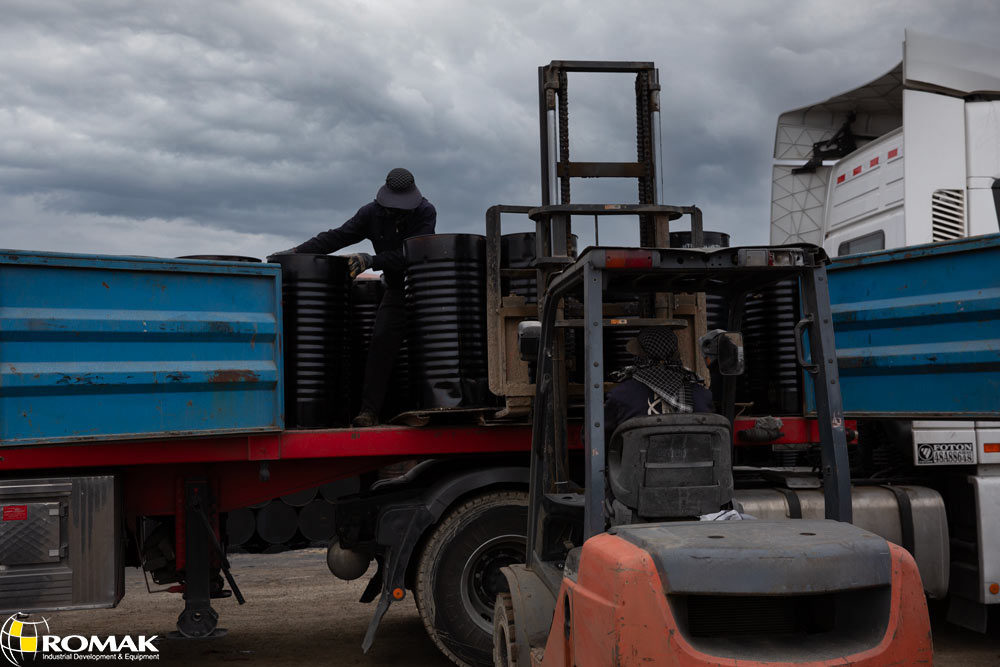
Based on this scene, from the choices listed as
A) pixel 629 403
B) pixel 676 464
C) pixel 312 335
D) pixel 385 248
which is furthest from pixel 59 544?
pixel 676 464

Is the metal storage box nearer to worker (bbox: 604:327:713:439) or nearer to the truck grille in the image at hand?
worker (bbox: 604:327:713:439)

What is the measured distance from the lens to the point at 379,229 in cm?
664

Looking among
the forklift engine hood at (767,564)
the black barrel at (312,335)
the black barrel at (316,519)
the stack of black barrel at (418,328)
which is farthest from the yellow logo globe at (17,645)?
the forklift engine hood at (767,564)

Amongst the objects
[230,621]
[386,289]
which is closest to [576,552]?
[386,289]

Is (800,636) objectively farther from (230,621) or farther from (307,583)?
(307,583)

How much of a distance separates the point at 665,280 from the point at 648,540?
149 cm

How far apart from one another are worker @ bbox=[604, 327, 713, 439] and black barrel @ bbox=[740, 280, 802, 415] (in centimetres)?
259

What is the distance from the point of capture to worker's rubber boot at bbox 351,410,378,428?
6090 mm

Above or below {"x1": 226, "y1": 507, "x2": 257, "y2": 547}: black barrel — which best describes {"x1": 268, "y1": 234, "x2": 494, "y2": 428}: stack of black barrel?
above

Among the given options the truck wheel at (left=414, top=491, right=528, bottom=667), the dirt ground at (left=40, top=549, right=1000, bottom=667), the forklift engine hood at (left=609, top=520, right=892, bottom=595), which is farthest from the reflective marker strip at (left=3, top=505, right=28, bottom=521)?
the forklift engine hood at (left=609, top=520, right=892, bottom=595)

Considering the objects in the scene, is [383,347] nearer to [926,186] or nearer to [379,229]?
[379,229]

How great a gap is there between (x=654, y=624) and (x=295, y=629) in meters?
4.97

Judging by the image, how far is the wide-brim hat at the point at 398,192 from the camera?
21.3ft

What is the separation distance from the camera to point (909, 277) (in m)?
6.32
